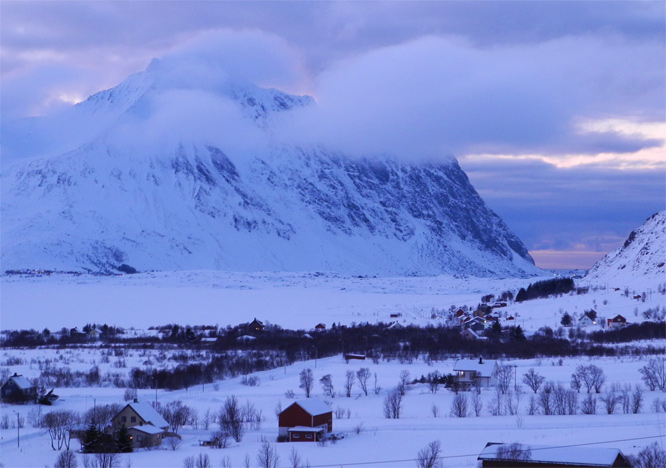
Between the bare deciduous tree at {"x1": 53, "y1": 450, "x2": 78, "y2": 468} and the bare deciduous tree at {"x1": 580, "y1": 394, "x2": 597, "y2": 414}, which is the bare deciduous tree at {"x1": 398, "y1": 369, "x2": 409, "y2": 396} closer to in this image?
the bare deciduous tree at {"x1": 580, "y1": 394, "x2": 597, "y2": 414}

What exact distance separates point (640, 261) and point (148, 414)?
9836 cm

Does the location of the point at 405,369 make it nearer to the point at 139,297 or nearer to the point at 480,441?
the point at 480,441

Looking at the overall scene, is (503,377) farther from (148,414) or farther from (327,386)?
(148,414)

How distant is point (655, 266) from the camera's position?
382 feet

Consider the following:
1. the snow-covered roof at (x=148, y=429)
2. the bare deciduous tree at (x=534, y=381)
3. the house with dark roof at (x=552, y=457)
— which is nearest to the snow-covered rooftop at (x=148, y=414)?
the snow-covered roof at (x=148, y=429)

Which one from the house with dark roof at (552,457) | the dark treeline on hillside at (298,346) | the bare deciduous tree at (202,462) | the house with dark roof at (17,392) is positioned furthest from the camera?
the dark treeline on hillside at (298,346)

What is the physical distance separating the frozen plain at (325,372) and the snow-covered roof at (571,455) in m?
2.50

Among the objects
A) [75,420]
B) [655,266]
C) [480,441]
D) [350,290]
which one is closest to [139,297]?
[350,290]

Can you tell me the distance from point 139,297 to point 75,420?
8318cm

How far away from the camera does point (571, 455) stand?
97.6 feet

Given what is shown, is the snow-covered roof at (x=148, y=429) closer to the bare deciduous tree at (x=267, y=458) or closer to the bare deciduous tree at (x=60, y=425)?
the bare deciduous tree at (x=60, y=425)

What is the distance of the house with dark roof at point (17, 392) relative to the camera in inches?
1943

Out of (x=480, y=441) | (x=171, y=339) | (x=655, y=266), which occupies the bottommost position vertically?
(x=480, y=441)

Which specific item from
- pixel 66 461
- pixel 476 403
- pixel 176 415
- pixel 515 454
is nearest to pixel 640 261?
pixel 476 403
